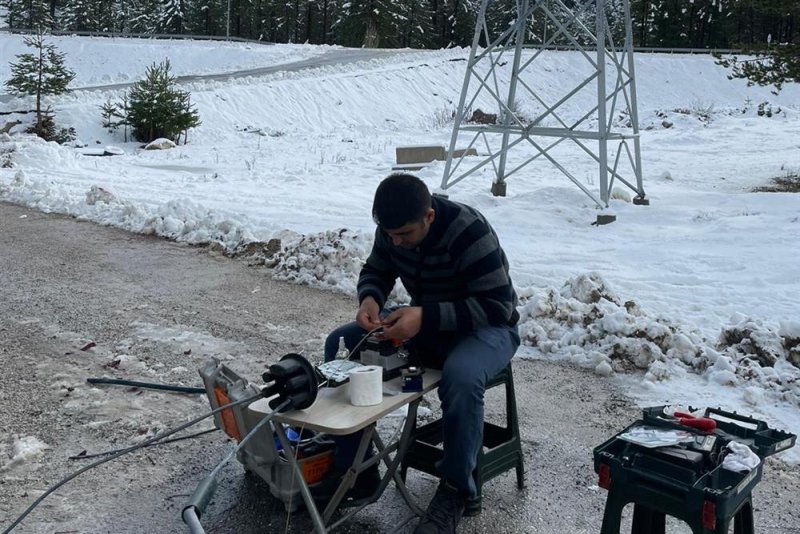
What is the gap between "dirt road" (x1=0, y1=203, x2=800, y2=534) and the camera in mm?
3586

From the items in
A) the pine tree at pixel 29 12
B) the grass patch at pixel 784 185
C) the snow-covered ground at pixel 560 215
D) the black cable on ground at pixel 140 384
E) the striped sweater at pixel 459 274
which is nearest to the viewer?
the striped sweater at pixel 459 274

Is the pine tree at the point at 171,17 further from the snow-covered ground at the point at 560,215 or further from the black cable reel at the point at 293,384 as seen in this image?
the black cable reel at the point at 293,384

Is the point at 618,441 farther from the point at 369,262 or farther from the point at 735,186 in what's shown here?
the point at 735,186

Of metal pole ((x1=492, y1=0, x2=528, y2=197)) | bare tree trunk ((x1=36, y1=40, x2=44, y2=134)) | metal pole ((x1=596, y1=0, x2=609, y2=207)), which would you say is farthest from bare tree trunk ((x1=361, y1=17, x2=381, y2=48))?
metal pole ((x1=596, y1=0, x2=609, y2=207))

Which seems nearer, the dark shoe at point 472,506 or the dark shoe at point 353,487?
the dark shoe at point 472,506

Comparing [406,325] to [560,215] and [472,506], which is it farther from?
[560,215]

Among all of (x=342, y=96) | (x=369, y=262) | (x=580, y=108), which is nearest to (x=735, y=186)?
(x=369, y=262)

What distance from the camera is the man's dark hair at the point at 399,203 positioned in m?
3.32

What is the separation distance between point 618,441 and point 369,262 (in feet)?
5.03

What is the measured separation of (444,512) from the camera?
10.7 feet

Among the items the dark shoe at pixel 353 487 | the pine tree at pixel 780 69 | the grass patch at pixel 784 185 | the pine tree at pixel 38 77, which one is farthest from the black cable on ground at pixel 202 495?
the pine tree at pixel 38 77

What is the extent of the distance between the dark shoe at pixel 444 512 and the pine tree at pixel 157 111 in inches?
738

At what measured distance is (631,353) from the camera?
534 cm

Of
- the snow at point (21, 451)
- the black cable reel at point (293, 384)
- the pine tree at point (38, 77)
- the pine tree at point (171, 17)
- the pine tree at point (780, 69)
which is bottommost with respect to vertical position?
the snow at point (21, 451)
